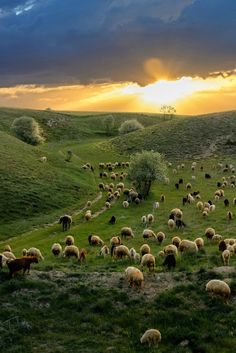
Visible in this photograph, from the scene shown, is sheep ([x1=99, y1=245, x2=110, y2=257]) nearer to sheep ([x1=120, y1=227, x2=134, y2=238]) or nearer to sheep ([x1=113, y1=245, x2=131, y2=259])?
sheep ([x1=113, y1=245, x2=131, y2=259])

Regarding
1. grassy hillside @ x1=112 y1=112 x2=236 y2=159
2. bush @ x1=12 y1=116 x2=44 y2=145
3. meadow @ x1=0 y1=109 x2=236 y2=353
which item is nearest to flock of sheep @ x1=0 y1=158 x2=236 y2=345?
meadow @ x1=0 y1=109 x2=236 y2=353

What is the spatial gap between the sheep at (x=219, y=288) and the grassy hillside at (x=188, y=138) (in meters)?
89.7

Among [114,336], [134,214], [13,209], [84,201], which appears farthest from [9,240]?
[114,336]

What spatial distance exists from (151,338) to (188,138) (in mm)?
110667

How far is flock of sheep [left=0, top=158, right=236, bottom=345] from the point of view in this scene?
80.9 ft

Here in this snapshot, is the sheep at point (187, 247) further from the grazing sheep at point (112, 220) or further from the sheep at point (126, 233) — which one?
the grazing sheep at point (112, 220)

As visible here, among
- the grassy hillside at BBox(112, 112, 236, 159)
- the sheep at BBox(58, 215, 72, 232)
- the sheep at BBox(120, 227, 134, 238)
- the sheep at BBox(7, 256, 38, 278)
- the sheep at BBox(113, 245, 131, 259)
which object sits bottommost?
the sheep at BBox(58, 215, 72, 232)

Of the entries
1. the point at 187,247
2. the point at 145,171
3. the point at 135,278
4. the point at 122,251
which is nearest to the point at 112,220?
the point at 145,171

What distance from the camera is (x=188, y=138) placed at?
12769 cm

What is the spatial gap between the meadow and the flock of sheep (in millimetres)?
484

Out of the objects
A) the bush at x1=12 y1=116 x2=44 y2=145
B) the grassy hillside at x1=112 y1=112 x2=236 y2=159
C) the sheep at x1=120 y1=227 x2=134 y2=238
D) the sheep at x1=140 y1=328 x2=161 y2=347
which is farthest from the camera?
the bush at x1=12 y1=116 x2=44 y2=145

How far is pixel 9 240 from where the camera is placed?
51781mm

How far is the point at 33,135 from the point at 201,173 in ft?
220

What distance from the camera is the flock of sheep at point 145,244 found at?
24.7 m
